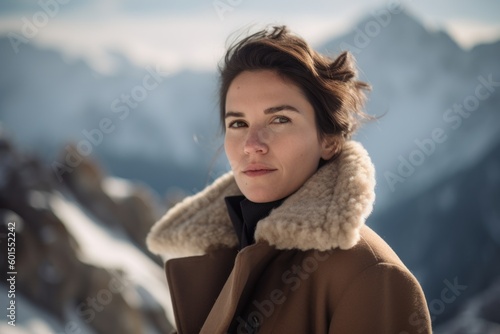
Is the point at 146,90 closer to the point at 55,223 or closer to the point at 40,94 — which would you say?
the point at 40,94

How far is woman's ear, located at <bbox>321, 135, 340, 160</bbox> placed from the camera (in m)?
1.22

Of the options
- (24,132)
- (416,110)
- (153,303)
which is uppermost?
(24,132)

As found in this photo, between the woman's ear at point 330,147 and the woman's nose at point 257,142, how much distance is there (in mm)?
166

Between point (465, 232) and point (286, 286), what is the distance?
2.93m

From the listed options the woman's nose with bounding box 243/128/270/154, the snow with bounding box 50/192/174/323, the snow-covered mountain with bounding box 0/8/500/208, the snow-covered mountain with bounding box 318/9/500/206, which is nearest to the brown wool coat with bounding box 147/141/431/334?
the woman's nose with bounding box 243/128/270/154

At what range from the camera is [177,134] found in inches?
166

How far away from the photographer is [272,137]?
1.13 m

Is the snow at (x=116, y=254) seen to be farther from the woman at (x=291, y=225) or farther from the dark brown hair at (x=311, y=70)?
the dark brown hair at (x=311, y=70)

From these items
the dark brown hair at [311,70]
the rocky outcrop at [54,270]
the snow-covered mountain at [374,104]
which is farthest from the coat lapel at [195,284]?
the rocky outcrop at [54,270]

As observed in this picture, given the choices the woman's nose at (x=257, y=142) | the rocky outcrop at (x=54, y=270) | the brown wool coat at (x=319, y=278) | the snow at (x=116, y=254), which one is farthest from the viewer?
the snow at (x=116, y=254)

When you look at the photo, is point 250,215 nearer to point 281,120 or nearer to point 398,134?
point 281,120

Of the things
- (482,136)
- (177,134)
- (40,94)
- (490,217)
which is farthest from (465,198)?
(40,94)

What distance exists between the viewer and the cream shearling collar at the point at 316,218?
0.97 m

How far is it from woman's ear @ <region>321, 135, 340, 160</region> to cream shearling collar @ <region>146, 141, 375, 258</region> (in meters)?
0.02
